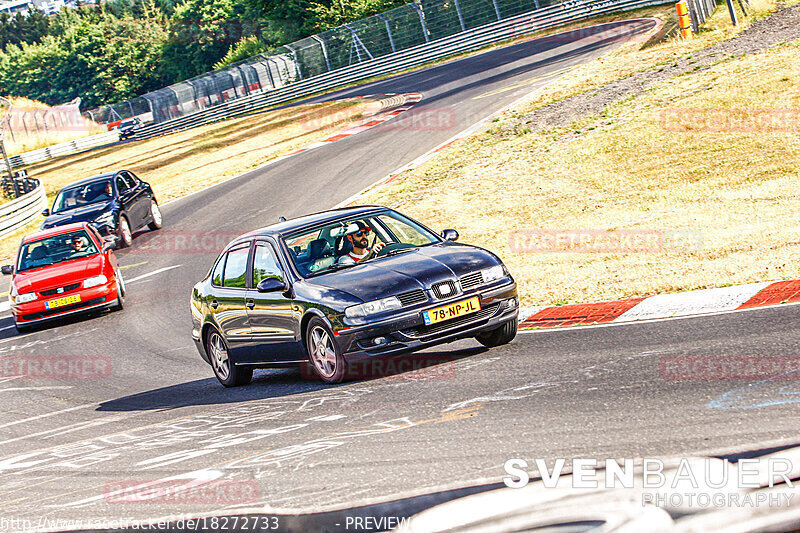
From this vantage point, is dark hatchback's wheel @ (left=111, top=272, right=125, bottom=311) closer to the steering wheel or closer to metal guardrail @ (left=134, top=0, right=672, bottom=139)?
the steering wheel

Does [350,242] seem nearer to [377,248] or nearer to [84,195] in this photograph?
[377,248]

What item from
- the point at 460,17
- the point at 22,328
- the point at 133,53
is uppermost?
the point at 133,53

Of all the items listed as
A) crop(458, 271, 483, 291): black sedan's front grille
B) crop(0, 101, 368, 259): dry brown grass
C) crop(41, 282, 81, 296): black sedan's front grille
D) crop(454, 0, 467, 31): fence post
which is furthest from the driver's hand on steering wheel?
crop(454, 0, 467, 31): fence post

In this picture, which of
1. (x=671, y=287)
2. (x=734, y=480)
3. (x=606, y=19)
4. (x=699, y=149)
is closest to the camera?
(x=734, y=480)

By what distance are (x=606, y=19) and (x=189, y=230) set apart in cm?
2519

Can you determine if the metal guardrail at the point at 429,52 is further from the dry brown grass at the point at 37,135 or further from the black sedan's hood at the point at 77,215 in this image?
the black sedan's hood at the point at 77,215

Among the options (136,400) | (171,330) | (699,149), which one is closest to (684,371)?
(136,400)

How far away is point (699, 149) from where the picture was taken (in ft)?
59.0

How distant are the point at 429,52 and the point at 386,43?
3209 millimetres

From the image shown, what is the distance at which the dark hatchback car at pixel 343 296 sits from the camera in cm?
826

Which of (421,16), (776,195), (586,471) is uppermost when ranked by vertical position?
(421,16)

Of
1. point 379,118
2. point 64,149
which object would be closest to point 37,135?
point 64,149

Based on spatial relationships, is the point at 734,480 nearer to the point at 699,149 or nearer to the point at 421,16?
the point at 699,149

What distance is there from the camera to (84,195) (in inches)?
893
